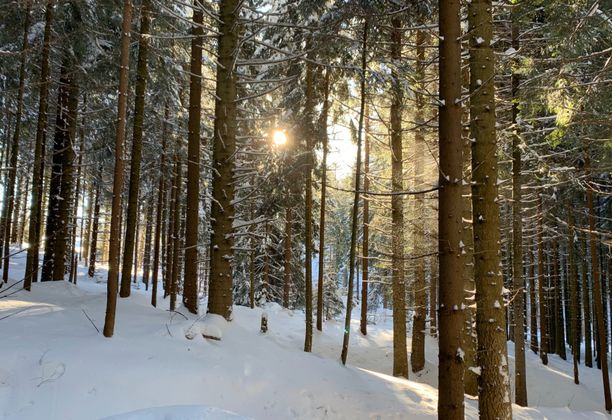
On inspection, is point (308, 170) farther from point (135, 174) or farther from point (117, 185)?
point (117, 185)

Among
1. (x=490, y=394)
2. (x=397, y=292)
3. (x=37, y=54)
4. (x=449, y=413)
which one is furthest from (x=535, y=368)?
(x=37, y=54)

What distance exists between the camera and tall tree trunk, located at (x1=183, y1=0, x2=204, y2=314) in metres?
8.88

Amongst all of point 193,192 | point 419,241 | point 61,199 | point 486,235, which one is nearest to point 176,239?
point 61,199

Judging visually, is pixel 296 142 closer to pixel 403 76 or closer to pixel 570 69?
pixel 403 76

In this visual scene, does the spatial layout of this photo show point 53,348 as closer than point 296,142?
Yes

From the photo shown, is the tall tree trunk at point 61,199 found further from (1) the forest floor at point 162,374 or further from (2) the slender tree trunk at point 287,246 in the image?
(2) the slender tree trunk at point 287,246

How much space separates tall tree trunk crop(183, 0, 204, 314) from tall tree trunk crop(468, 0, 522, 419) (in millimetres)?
5467

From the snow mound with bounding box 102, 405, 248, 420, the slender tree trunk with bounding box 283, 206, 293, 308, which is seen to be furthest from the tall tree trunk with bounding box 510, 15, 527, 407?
the snow mound with bounding box 102, 405, 248, 420

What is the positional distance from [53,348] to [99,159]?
12207 mm

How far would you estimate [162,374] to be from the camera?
220 inches

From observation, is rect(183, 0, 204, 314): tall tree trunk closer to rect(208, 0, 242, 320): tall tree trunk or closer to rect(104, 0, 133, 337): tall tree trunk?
rect(208, 0, 242, 320): tall tree trunk

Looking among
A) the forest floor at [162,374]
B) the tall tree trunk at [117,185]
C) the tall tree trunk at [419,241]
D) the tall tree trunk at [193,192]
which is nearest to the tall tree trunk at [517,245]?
the tall tree trunk at [419,241]

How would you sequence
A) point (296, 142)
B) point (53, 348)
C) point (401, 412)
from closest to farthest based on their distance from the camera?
point (53, 348) < point (401, 412) < point (296, 142)

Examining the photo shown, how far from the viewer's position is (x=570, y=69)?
368 inches
